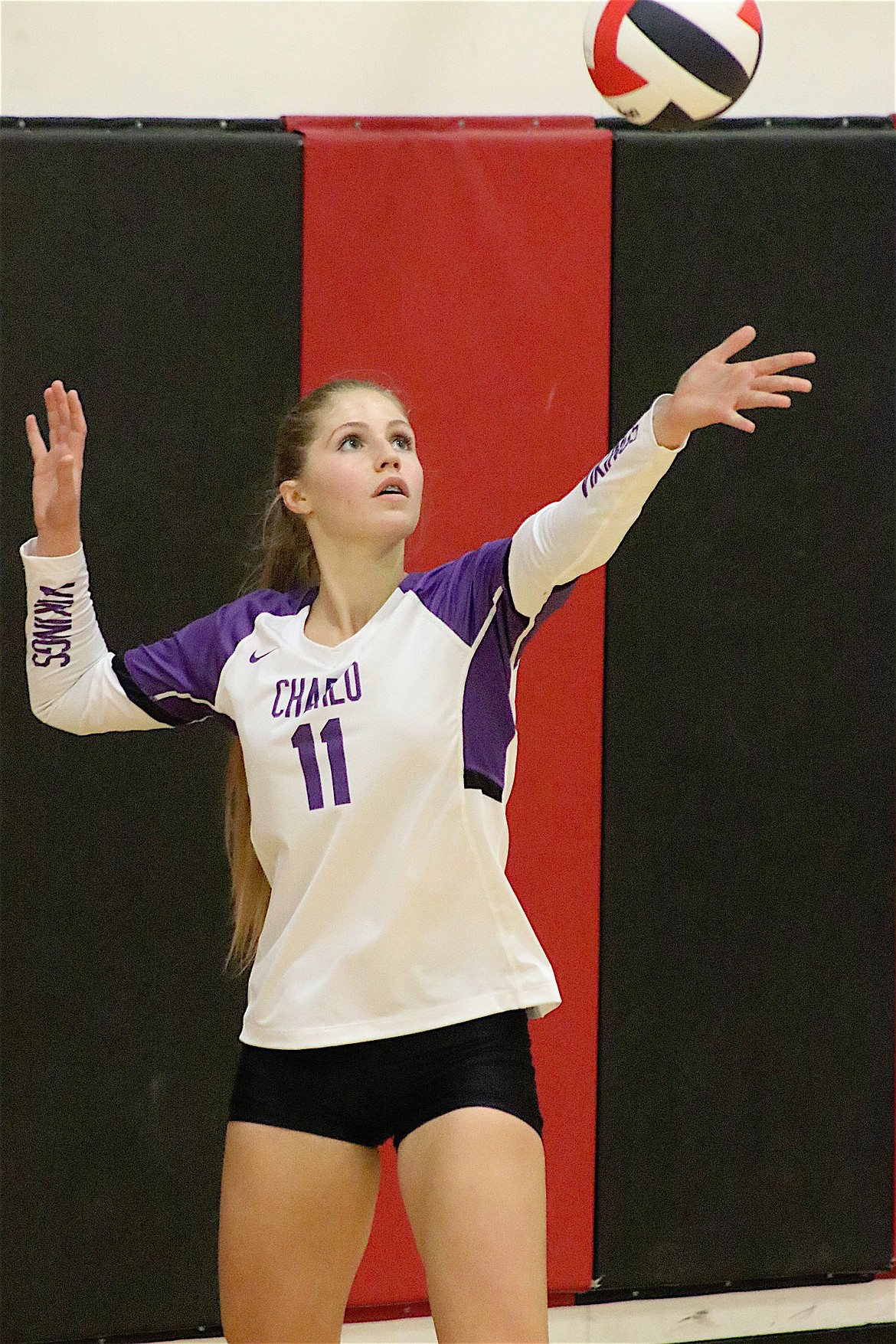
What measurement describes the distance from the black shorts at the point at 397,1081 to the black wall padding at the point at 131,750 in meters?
1.16

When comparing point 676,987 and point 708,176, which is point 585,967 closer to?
point 676,987

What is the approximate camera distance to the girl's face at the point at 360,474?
7.52ft

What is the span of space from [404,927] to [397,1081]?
0.21 meters

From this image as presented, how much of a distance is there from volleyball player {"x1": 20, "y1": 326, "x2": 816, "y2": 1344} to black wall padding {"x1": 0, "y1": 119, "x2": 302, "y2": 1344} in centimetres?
99

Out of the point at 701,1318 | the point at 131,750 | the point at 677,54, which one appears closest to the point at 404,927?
the point at 131,750

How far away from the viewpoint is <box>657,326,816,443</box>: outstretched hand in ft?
6.40

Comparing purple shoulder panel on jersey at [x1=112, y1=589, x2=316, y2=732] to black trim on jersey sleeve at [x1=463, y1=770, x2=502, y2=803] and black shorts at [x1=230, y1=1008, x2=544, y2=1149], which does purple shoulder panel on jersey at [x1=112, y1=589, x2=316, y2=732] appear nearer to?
black trim on jersey sleeve at [x1=463, y1=770, x2=502, y2=803]

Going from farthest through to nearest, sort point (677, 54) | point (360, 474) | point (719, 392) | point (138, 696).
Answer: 1. point (677, 54)
2. point (138, 696)
3. point (360, 474)
4. point (719, 392)

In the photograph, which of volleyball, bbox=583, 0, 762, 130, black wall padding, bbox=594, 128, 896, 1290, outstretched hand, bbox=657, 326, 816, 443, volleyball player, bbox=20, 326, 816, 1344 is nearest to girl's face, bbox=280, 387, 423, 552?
volleyball player, bbox=20, 326, 816, 1344

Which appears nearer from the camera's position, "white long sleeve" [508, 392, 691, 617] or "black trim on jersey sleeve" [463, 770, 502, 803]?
"white long sleeve" [508, 392, 691, 617]

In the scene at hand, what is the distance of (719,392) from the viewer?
1966mm

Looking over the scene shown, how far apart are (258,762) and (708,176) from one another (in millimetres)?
1954

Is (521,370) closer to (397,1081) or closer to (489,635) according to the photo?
(489,635)

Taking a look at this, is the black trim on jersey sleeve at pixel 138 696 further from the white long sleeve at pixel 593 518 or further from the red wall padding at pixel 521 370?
the red wall padding at pixel 521 370
